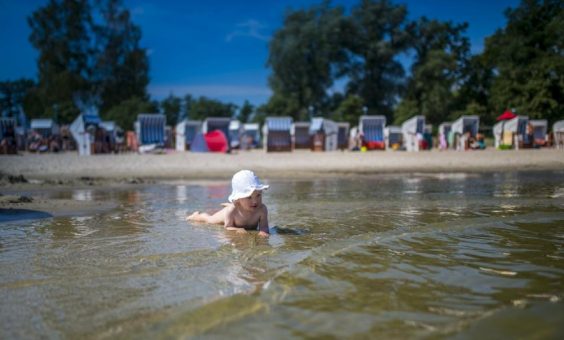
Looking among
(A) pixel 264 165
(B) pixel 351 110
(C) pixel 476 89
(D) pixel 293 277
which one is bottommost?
(D) pixel 293 277

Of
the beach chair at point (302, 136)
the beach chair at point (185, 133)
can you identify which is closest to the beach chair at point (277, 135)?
the beach chair at point (302, 136)

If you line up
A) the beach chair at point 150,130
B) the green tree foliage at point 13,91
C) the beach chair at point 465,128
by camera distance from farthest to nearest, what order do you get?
the green tree foliage at point 13,91 → the beach chair at point 465,128 → the beach chair at point 150,130

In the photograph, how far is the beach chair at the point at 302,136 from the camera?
96.6 feet

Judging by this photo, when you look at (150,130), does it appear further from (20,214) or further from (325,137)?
(20,214)

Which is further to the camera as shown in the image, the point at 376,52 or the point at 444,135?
the point at 376,52

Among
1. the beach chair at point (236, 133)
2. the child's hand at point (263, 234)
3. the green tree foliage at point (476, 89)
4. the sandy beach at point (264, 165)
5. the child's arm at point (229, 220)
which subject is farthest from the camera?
the green tree foliage at point (476, 89)

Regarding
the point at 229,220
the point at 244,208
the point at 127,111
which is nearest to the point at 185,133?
the point at 127,111

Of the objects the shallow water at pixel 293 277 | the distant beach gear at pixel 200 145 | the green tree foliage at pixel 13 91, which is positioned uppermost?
the green tree foliage at pixel 13 91

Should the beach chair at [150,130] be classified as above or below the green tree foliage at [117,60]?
below

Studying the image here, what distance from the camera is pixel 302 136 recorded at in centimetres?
2988

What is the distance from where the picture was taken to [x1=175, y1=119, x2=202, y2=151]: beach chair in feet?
88.4

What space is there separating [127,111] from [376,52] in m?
26.3

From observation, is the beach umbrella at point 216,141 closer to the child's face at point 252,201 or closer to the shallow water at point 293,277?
the shallow water at point 293,277

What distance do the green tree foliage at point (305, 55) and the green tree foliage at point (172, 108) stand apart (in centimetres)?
1059
